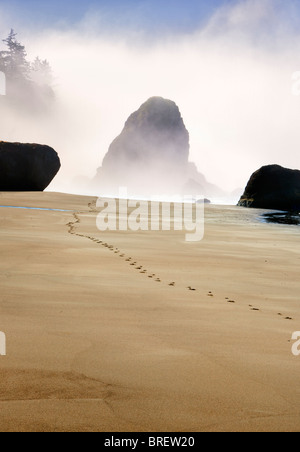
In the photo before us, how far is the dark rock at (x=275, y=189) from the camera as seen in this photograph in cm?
2891

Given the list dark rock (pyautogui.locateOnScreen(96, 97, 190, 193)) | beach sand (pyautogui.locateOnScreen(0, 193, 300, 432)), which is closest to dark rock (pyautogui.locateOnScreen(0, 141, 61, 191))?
beach sand (pyautogui.locateOnScreen(0, 193, 300, 432))

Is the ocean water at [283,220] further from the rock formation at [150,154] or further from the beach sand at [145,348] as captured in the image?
the rock formation at [150,154]

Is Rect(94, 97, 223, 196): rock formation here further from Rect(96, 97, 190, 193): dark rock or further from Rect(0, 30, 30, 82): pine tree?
Rect(0, 30, 30, 82): pine tree

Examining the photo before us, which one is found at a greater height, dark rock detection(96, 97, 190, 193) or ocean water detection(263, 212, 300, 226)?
dark rock detection(96, 97, 190, 193)

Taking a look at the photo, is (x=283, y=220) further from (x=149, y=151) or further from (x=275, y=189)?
(x=149, y=151)

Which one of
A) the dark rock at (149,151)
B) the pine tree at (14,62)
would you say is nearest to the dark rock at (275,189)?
the pine tree at (14,62)

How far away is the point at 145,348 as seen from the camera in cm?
258

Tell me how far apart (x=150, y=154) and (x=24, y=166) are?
370 ft

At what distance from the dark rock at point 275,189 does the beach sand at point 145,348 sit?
965 inches

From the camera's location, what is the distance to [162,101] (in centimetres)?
14200

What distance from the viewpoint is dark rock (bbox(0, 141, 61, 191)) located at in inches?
1203

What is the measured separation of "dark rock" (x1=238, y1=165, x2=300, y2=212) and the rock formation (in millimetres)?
107121

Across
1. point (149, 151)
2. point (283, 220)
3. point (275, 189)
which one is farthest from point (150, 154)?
point (283, 220)
